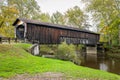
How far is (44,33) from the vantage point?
27.7 m

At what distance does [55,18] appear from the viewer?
62219mm

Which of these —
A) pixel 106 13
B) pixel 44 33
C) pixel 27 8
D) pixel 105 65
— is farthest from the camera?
pixel 27 8

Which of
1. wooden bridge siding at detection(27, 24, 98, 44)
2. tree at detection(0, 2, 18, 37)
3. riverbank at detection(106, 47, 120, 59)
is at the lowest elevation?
riverbank at detection(106, 47, 120, 59)

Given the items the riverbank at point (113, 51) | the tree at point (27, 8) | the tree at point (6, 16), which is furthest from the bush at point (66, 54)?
the tree at point (27, 8)

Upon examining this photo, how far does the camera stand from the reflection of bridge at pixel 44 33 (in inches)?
1013

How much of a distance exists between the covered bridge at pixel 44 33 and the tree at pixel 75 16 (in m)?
16.1

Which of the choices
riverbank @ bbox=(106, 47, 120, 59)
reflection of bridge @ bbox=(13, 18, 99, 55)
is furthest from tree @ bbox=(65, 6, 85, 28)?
riverbank @ bbox=(106, 47, 120, 59)

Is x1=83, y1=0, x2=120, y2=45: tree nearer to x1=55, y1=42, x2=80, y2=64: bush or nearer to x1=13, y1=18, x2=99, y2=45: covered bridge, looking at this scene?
x1=13, y1=18, x2=99, y2=45: covered bridge

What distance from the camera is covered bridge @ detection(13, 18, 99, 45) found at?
2575cm

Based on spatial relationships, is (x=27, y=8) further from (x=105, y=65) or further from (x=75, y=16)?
(x=105, y=65)

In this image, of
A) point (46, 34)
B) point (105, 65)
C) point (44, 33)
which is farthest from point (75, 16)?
point (105, 65)

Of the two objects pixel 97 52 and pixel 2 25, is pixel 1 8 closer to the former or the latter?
pixel 2 25

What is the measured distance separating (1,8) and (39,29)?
40.7 feet

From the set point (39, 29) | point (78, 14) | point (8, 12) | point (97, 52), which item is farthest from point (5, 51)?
point (78, 14)
